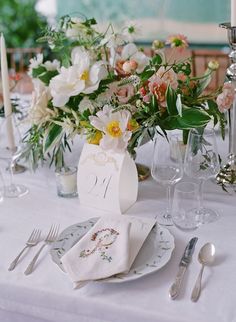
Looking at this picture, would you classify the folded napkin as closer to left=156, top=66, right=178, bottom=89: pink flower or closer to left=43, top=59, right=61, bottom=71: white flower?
left=156, top=66, right=178, bottom=89: pink flower

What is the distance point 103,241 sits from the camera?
39.8 inches

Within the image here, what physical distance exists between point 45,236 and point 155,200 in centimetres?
30

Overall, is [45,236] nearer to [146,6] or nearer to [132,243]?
[132,243]

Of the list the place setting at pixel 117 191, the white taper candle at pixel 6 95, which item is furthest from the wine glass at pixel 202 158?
the white taper candle at pixel 6 95

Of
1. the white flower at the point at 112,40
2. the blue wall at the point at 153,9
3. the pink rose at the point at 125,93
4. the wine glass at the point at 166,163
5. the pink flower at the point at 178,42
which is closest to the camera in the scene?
the wine glass at the point at 166,163

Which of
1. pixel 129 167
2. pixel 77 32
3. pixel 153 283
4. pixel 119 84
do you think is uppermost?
pixel 77 32

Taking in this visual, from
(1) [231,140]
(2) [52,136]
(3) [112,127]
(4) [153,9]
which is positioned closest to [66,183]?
→ (2) [52,136]

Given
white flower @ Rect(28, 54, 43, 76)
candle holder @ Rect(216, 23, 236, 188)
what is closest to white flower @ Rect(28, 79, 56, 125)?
white flower @ Rect(28, 54, 43, 76)

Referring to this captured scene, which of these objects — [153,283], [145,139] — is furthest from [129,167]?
[153,283]

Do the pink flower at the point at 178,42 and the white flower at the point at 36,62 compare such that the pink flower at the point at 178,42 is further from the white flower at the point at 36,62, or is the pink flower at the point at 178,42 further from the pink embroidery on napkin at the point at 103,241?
the pink embroidery on napkin at the point at 103,241

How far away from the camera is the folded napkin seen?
92 centimetres

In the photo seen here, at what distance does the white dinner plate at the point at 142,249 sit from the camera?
930mm

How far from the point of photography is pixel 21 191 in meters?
1.33

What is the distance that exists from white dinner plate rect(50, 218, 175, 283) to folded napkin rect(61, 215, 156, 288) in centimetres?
1
